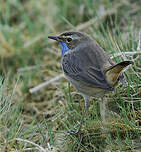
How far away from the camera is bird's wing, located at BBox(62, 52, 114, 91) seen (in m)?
3.83

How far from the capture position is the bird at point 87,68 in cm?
378

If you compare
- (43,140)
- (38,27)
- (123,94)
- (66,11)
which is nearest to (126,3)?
(66,11)

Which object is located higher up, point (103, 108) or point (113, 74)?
point (113, 74)

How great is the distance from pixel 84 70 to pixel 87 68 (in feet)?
0.13

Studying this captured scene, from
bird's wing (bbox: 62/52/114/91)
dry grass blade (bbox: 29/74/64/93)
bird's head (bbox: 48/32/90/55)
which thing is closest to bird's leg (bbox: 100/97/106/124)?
bird's wing (bbox: 62/52/114/91)

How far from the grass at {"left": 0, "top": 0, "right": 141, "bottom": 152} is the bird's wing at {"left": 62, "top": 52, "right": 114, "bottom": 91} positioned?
26cm

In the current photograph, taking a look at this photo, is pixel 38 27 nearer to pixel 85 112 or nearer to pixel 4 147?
pixel 85 112

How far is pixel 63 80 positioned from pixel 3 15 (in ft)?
7.79

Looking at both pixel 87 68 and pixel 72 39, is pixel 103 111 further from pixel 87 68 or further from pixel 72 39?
pixel 72 39

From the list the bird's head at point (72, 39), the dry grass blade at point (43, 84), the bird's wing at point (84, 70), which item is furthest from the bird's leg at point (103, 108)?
the dry grass blade at point (43, 84)

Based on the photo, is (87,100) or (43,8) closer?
(87,100)

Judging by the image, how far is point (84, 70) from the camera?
4.07 meters

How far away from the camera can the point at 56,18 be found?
6.91 metres

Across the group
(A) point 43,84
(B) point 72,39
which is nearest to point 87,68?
(B) point 72,39
